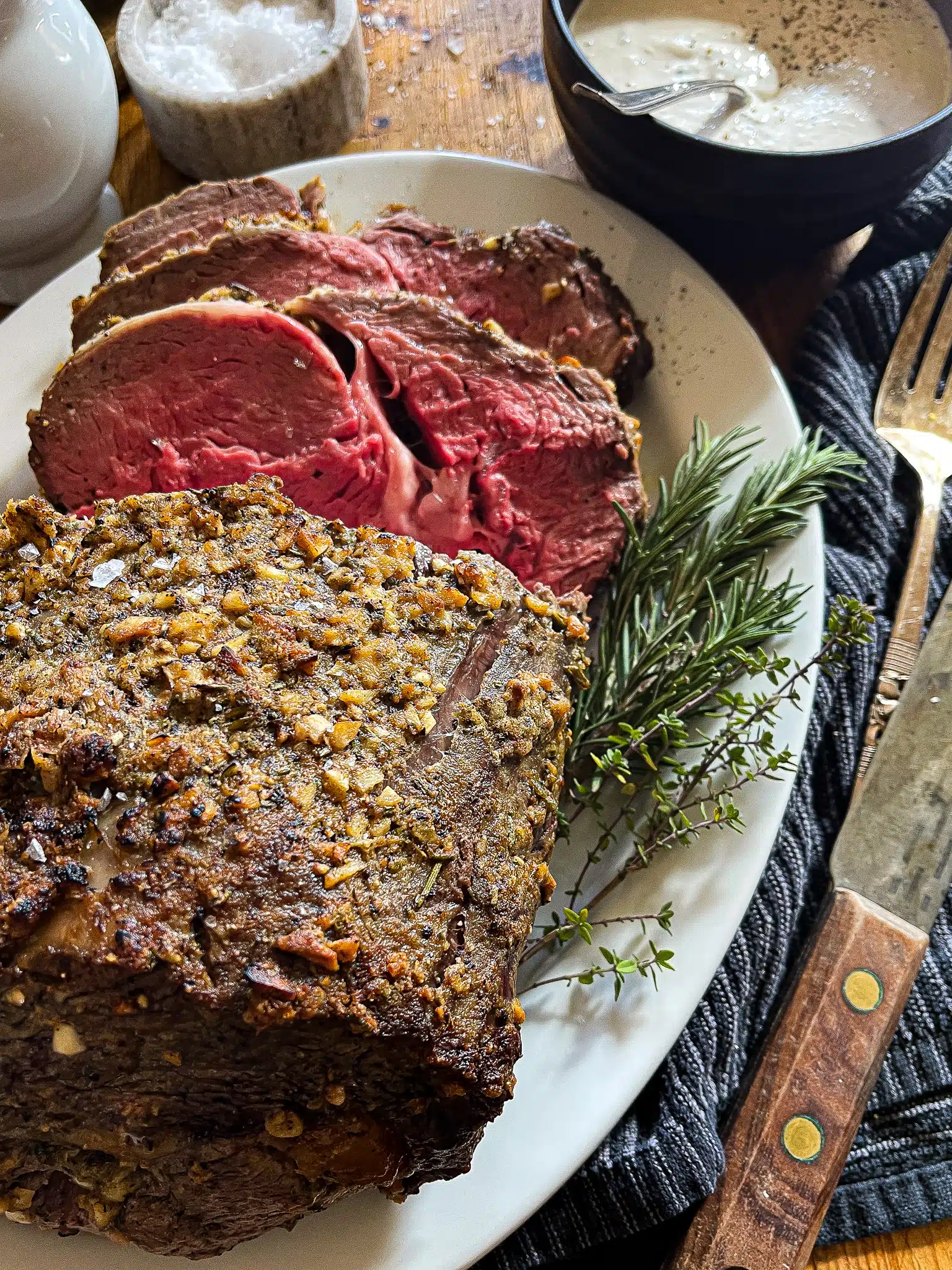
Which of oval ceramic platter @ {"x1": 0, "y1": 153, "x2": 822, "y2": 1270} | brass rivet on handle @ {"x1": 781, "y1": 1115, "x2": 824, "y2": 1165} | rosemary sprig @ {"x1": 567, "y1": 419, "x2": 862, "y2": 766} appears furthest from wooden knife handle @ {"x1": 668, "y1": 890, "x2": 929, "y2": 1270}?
rosemary sprig @ {"x1": 567, "y1": 419, "x2": 862, "y2": 766}

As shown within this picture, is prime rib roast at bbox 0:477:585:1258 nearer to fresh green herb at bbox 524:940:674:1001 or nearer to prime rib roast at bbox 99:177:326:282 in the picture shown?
fresh green herb at bbox 524:940:674:1001

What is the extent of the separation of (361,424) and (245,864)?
113cm

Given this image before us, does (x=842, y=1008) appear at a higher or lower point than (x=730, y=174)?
lower

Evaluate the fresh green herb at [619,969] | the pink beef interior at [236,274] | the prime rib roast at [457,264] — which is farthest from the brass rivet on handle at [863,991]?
the pink beef interior at [236,274]

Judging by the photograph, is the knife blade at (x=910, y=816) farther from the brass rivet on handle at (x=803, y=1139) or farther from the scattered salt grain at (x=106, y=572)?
the scattered salt grain at (x=106, y=572)

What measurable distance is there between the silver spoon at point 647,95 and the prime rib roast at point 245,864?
1.46 m

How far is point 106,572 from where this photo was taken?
196cm

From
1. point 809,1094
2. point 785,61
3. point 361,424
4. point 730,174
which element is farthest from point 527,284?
point 809,1094

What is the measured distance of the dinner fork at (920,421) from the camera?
2.79 metres

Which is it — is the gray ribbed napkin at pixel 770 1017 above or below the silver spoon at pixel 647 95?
below

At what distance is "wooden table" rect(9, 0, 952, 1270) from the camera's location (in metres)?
3.32

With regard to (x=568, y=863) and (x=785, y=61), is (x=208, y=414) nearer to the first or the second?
(x=568, y=863)

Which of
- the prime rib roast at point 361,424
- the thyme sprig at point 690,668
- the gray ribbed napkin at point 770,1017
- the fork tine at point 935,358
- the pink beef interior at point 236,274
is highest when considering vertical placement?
the pink beef interior at point 236,274

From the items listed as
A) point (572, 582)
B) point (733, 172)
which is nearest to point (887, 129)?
point (733, 172)
